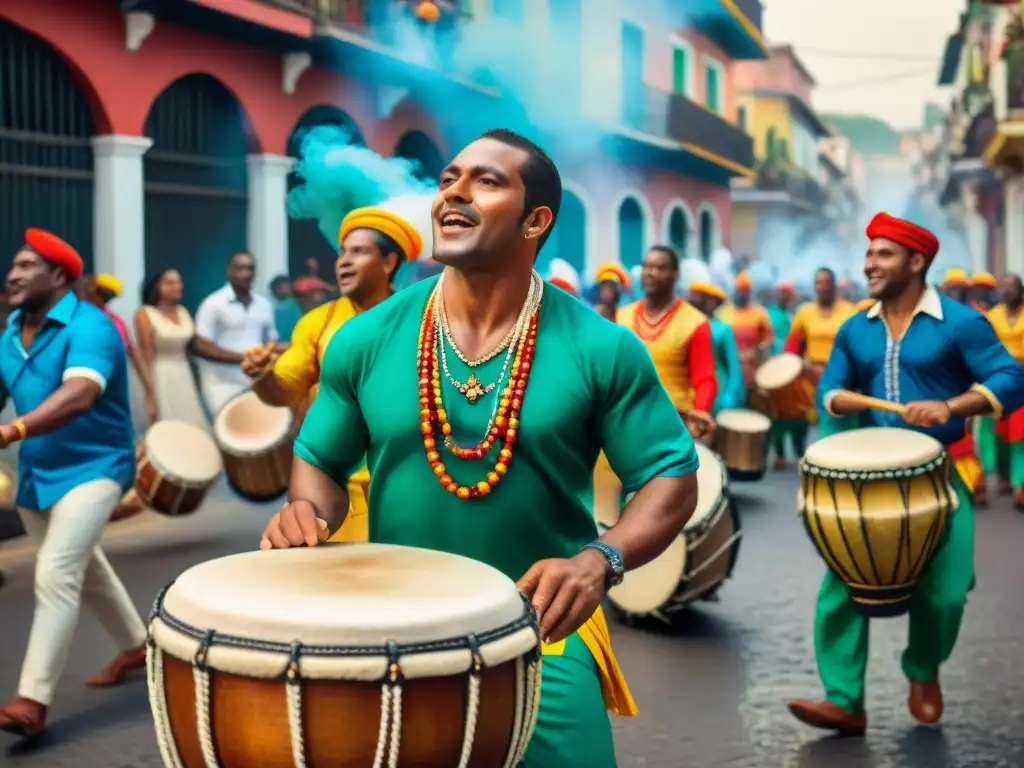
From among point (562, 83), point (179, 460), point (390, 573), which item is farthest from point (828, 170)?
point (390, 573)

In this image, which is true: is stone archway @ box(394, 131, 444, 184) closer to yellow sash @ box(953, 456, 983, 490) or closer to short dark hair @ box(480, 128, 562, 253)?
yellow sash @ box(953, 456, 983, 490)

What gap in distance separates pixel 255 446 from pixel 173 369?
2.19 metres

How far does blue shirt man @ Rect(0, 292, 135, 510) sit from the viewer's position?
6035 millimetres

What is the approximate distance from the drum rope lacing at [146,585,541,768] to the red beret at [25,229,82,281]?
367cm

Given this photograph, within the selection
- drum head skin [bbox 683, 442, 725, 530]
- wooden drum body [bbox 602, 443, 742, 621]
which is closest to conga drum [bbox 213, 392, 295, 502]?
wooden drum body [bbox 602, 443, 742, 621]

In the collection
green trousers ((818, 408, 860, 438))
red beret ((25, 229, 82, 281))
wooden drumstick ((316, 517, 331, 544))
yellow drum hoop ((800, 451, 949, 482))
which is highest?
red beret ((25, 229, 82, 281))

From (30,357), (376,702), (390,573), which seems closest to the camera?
(376,702)

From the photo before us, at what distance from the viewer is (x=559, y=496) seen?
3.32 metres

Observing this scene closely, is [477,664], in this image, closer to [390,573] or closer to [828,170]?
[390,573]

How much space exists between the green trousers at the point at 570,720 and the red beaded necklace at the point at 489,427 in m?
0.39

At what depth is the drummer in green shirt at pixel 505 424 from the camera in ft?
10.6

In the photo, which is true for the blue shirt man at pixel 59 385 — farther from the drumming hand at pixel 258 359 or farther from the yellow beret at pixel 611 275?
the yellow beret at pixel 611 275

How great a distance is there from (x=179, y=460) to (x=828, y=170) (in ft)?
279

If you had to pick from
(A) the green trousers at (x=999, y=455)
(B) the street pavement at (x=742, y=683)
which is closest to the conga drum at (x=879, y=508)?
(B) the street pavement at (x=742, y=683)
